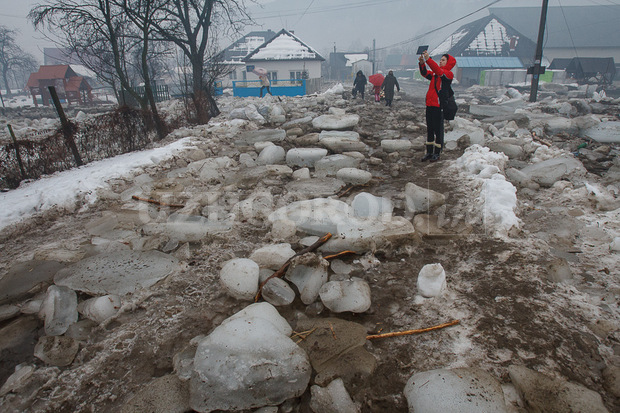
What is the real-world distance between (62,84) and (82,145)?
111ft

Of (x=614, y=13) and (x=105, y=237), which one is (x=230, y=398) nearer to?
(x=105, y=237)

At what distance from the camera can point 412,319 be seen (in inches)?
71.2

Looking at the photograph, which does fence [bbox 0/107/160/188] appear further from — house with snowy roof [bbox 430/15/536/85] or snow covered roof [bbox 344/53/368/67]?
snow covered roof [bbox 344/53/368/67]

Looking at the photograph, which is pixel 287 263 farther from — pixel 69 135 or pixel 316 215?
pixel 69 135

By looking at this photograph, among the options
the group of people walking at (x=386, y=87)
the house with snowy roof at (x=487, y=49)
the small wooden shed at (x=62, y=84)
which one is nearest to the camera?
the group of people walking at (x=386, y=87)

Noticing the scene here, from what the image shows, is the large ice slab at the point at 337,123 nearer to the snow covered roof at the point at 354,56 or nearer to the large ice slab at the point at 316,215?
the large ice slab at the point at 316,215

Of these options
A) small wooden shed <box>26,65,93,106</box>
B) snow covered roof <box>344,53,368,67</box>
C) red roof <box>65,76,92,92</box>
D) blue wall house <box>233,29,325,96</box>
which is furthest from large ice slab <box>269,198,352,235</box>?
snow covered roof <box>344,53,368,67</box>

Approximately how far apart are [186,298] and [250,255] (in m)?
0.56

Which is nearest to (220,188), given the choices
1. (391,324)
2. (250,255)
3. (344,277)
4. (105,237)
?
(105,237)

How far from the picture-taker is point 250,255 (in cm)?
251

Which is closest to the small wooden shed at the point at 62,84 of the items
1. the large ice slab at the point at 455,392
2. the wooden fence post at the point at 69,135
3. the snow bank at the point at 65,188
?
the wooden fence post at the point at 69,135

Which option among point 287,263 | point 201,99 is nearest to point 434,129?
point 287,263

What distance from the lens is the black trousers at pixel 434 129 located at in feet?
15.1

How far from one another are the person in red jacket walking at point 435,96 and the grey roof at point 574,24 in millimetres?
44324
